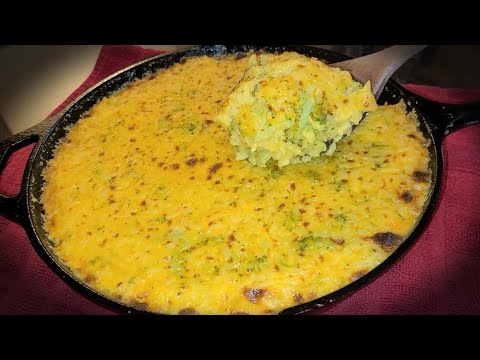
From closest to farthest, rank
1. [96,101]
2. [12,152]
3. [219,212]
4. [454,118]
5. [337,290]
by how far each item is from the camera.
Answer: [337,290] < [219,212] < [454,118] < [12,152] < [96,101]

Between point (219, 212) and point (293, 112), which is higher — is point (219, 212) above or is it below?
below

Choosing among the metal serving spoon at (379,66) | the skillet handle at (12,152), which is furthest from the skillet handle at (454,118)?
the skillet handle at (12,152)

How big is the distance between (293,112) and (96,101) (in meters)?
1.10

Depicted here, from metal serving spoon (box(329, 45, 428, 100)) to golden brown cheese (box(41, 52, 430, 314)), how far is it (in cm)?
15

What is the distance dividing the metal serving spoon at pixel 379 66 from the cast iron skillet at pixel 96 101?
121 mm

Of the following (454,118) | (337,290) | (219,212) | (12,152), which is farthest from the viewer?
(12,152)

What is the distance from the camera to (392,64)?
6.51 ft

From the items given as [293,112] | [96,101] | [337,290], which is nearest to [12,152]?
[96,101]

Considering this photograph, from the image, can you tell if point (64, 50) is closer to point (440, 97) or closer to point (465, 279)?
point (440, 97)

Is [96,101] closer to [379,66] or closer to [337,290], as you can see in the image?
[379,66]

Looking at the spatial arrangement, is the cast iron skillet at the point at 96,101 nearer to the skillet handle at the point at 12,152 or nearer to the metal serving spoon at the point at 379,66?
the skillet handle at the point at 12,152

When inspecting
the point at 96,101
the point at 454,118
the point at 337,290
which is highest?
the point at 96,101

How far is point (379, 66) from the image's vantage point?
1991 mm

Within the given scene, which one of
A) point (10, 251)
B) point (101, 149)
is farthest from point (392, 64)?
point (10, 251)
